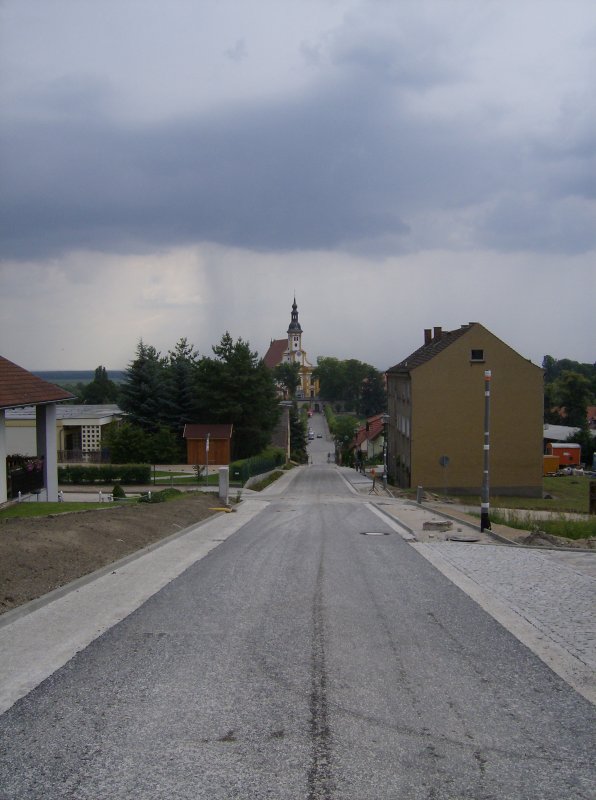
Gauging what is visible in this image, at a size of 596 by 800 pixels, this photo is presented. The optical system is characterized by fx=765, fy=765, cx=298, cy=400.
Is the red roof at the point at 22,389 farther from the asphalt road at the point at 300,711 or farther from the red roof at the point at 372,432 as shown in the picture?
the red roof at the point at 372,432

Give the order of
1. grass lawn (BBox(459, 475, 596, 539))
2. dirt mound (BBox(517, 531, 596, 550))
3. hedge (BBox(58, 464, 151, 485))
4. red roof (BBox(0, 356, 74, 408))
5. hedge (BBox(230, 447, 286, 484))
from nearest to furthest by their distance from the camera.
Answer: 1. dirt mound (BBox(517, 531, 596, 550))
2. grass lawn (BBox(459, 475, 596, 539))
3. red roof (BBox(0, 356, 74, 408))
4. hedge (BBox(58, 464, 151, 485))
5. hedge (BBox(230, 447, 286, 484))

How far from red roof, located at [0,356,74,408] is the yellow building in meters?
25.5

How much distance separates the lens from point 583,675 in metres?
7.80

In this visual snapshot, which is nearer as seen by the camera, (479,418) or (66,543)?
(66,543)

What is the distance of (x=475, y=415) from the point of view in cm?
4856

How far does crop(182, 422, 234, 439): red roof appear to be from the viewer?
2174 inches

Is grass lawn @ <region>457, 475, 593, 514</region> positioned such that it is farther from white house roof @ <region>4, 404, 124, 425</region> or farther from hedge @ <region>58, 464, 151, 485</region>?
white house roof @ <region>4, 404, 124, 425</region>

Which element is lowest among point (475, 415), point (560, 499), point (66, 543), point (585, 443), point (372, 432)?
point (560, 499)

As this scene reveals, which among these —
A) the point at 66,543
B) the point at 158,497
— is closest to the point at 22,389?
the point at 158,497

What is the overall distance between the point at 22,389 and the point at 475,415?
1206 inches

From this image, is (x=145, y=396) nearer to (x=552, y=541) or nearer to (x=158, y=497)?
(x=158, y=497)

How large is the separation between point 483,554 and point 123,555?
290 inches

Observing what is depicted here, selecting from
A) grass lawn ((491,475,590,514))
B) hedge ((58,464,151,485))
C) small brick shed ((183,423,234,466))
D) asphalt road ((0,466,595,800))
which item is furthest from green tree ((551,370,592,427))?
asphalt road ((0,466,595,800))

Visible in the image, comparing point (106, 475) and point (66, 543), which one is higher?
point (66, 543)
